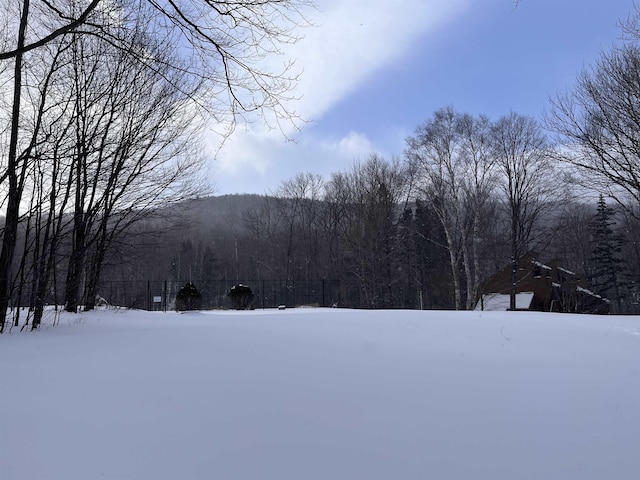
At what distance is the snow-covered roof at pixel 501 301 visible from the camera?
27.1 metres

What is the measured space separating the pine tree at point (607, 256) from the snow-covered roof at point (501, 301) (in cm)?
1350

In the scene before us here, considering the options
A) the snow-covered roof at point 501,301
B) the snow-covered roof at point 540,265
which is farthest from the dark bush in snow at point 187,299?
→ the snow-covered roof at point 540,265

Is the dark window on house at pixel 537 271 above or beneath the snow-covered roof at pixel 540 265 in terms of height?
beneath

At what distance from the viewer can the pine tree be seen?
122 feet

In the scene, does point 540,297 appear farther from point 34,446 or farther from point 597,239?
point 34,446

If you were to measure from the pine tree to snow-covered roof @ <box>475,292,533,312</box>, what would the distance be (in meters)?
13.5

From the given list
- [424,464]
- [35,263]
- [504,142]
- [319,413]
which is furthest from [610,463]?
[504,142]

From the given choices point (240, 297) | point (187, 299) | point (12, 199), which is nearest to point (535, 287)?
point (240, 297)

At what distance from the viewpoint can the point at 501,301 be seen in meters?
27.8

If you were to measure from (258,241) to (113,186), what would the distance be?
99.1 ft

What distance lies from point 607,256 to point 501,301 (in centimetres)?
1723

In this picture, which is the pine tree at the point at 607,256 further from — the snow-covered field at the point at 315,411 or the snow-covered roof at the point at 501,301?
the snow-covered field at the point at 315,411

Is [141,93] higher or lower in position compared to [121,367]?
higher

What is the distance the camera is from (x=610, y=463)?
184 centimetres
